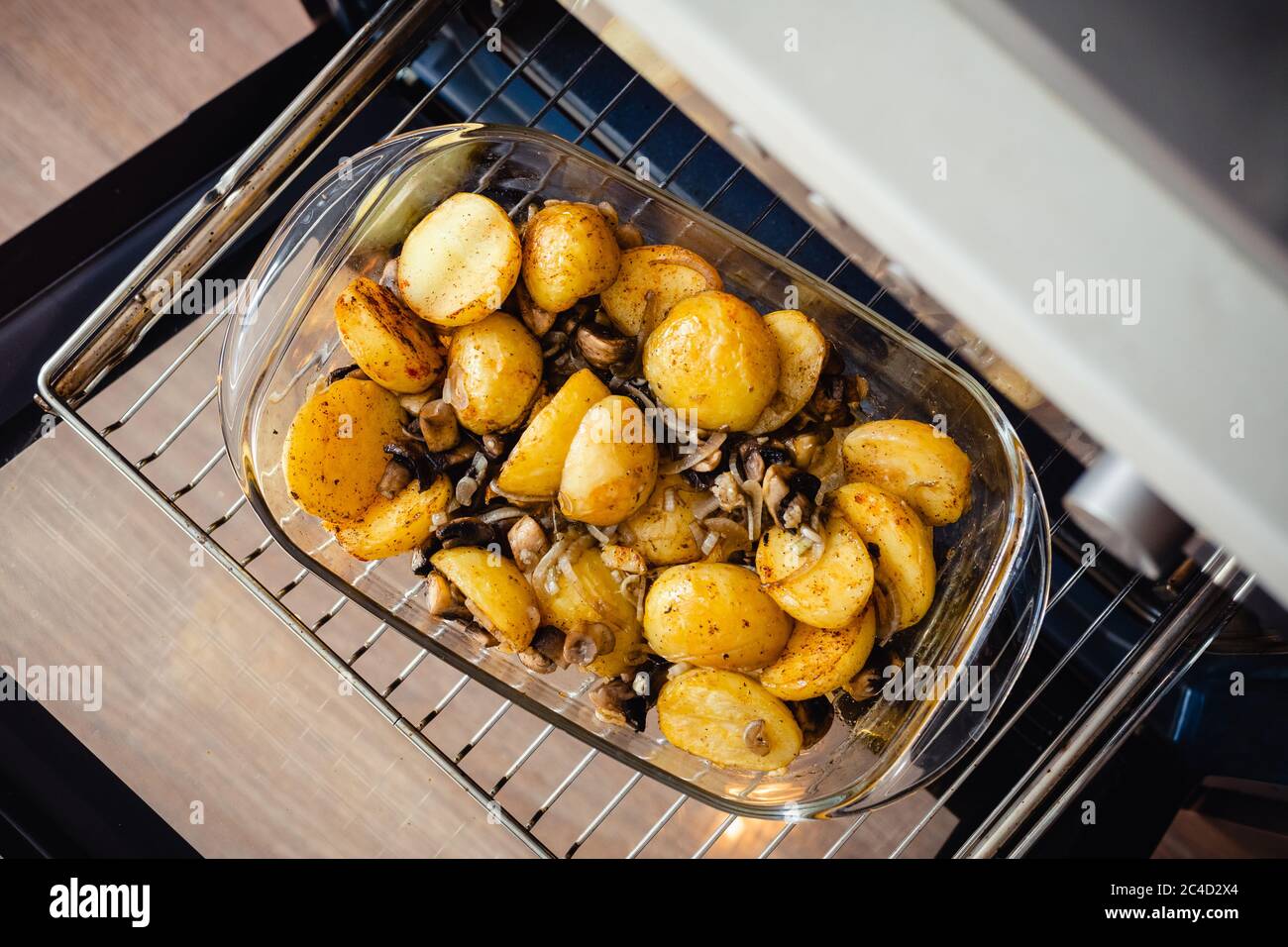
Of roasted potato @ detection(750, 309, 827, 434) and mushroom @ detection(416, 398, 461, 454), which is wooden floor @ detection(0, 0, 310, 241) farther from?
roasted potato @ detection(750, 309, 827, 434)

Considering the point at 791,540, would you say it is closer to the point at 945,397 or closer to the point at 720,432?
the point at 720,432

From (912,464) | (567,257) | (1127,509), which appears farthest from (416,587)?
(1127,509)

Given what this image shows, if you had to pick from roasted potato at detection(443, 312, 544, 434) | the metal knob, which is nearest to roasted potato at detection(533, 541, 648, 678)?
roasted potato at detection(443, 312, 544, 434)

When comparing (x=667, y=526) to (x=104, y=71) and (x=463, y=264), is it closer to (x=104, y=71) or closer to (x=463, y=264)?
(x=463, y=264)

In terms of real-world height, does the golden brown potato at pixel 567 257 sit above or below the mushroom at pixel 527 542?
above

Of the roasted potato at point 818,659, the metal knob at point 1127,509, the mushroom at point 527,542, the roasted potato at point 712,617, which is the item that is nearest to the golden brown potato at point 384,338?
the mushroom at point 527,542

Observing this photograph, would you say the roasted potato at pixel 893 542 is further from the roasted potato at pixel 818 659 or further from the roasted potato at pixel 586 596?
the roasted potato at pixel 586 596
